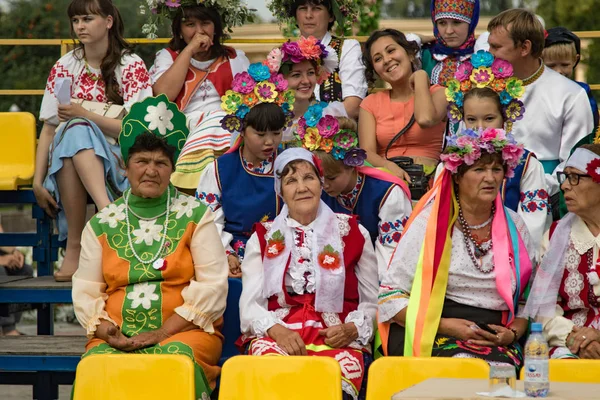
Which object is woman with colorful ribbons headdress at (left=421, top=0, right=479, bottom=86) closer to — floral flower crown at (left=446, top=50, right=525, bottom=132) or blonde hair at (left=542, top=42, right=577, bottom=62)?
blonde hair at (left=542, top=42, right=577, bottom=62)

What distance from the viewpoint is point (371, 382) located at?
12.9 feet

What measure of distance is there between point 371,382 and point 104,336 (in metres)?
1.48

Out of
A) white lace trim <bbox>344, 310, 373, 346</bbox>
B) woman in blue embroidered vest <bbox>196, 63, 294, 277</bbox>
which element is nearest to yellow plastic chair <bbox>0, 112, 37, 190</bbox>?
woman in blue embroidered vest <bbox>196, 63, 294, 277</bbox>

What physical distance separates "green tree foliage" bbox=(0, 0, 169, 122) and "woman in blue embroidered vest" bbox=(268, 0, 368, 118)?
30.5 feet

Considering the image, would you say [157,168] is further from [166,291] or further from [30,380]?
[30,380]

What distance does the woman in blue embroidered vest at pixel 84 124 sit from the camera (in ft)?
20.1

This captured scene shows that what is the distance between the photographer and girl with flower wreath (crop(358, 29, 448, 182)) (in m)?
5.99

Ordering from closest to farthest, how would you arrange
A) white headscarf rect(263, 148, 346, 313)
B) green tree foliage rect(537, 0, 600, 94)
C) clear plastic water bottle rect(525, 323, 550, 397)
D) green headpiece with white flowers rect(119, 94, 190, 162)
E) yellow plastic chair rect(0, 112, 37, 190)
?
clear plastic water bottle rect(525, 323, 550, 397) < white headscarf rect(263, 148, 346, 313) < green headpiece with white flowers rect(119, 94, 190, 162) < yellow plastic chair rect(0, 112, 37, 190) < green tree foliage rect(537, 0, 600, 94)

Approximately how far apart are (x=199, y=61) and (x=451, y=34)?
152 cm

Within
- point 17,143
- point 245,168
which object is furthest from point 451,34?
point 17,143

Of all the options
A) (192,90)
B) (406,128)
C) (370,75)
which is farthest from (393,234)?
(192,90)

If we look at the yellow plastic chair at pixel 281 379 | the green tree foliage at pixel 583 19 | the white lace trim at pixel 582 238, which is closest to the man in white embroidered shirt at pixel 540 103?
the white lace trim at pixel 582 238

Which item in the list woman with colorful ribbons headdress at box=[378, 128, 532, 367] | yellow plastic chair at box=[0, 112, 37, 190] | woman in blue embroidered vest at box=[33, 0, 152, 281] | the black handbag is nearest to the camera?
woman with colorful ribbons headdress at box=[378, 128, 532, 367]

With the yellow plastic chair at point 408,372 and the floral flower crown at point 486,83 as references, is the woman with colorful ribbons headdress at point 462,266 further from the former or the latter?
the floral flower crown at point 486,83
